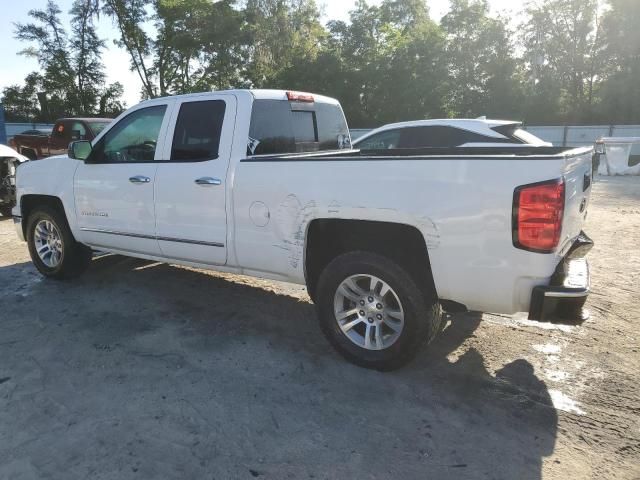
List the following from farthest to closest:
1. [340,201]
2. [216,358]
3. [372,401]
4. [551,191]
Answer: [216,358]
[340,201]
[372,401]
[551,191]

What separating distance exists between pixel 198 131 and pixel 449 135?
4705 millimetres

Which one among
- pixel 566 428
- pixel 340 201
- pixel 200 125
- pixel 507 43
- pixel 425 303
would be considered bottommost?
pixel 566 428

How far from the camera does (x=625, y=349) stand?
3.70 m

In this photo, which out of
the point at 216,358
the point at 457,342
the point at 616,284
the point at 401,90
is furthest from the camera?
the point at 401,90

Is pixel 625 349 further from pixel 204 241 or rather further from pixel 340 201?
pixel 204 241

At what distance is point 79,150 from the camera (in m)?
4.75

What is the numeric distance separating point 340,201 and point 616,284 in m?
3.64

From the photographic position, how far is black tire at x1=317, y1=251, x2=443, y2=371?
3145 mm

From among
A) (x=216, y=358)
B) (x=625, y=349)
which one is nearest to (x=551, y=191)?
(x=625, y=349)

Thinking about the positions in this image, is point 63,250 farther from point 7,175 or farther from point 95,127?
point 95,127

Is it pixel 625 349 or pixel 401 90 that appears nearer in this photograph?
pixel 625 349

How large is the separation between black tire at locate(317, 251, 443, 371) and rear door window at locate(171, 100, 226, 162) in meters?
1.47

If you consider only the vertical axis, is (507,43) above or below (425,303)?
above

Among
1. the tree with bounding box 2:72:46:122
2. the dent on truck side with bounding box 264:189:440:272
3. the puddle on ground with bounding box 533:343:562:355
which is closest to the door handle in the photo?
the dent on truck side with bounding box 264:189:440:272
